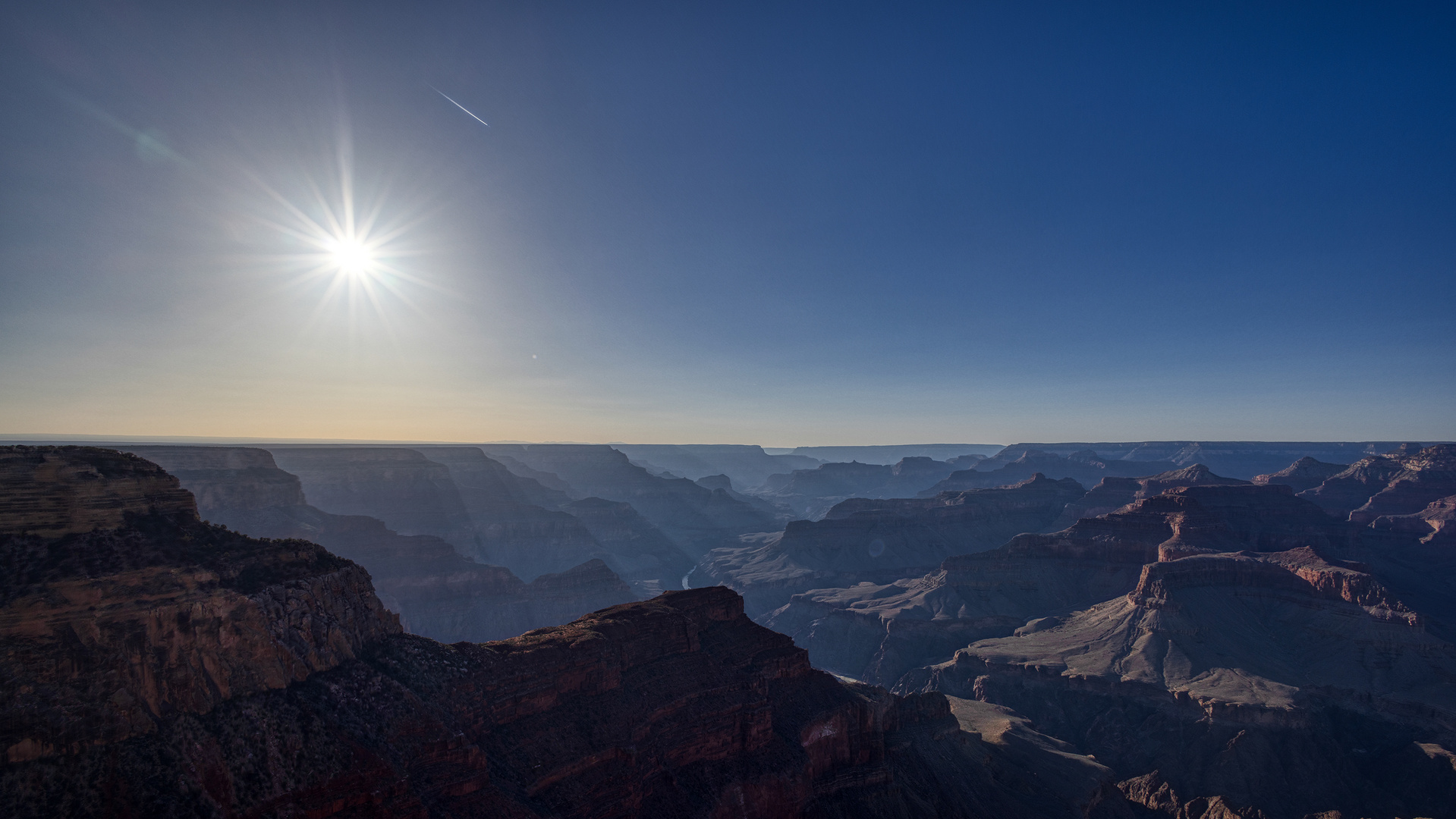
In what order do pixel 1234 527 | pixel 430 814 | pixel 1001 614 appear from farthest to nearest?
pixel 1234 527 → pixel 1001 614 → pixel 430 814

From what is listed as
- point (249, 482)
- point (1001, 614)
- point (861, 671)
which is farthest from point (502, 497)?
point (1001, 614)

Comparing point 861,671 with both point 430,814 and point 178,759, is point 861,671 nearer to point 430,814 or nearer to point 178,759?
point 430,814

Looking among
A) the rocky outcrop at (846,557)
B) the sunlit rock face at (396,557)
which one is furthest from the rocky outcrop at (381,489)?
the rocky outcrop at (846,557)

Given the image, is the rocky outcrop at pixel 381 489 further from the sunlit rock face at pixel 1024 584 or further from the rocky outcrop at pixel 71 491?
the rocky outcrop at pixel 71 491

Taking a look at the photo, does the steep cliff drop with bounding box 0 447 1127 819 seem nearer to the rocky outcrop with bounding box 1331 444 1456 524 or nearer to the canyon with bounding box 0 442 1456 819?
the canyon with bounding box 0 442 1456 819

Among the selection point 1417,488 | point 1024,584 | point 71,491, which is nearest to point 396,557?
point 71,491

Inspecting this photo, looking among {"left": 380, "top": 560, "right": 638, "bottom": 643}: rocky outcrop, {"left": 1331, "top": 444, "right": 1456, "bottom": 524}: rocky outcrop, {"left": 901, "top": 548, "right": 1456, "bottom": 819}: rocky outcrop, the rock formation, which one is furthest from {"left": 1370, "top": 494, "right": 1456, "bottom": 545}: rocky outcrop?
{"left": 380, "top": 560, "right": 638, "bottom": 643}: rocky outcrop
